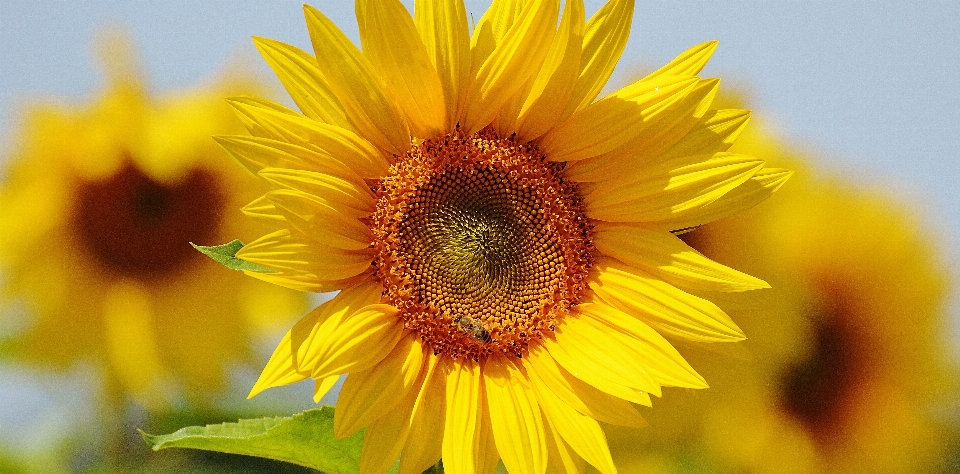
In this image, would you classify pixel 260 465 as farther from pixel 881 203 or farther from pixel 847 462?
pixel 881 203

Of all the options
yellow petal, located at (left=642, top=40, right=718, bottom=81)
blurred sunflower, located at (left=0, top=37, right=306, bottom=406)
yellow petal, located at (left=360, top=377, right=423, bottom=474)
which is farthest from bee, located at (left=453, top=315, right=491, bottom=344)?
blurred sunflower, located at (left=0, top=37, right=306, bottom=406)

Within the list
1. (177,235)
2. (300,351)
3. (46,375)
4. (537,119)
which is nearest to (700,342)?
(537,119)

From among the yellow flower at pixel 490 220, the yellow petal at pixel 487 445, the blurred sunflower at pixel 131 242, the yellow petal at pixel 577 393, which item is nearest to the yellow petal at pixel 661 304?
the yellow flower at pixel 490 220

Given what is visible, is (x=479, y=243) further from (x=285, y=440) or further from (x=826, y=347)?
(x=826, y=347)

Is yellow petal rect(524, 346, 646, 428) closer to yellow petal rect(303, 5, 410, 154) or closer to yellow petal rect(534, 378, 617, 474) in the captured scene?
yellow petal rect(534, 378, 617, 474)

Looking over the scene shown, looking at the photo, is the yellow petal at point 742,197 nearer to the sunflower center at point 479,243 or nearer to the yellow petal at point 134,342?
the sunflower center at point 479,243

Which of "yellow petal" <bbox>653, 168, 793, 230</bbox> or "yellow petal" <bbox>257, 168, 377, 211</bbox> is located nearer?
"yellow petal" <bbox>257, 168, 377, 211</bbox>

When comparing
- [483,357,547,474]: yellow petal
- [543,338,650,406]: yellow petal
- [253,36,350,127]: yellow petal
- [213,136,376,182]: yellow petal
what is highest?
[253,36,350,127]: yellow petal

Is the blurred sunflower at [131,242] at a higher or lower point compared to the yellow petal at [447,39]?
lower
